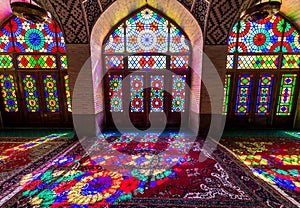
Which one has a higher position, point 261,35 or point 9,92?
point 261,35

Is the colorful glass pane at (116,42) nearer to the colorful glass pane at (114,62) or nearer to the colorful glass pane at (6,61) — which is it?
the colorful glass pane at (114,62)

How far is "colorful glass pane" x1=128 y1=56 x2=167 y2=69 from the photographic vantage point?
518 centimetres

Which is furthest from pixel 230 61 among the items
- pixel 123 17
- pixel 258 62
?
pixel 123 17

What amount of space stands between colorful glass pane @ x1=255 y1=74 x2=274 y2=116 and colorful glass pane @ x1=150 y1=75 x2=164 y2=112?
3.08 m

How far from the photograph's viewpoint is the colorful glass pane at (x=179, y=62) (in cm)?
519

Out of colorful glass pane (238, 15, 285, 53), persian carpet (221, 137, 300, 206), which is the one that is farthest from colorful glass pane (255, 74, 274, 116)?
persian carpet (221, 137, 300, 206)

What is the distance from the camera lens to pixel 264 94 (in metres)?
5.29

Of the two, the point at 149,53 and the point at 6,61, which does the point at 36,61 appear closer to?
the point at 6,61

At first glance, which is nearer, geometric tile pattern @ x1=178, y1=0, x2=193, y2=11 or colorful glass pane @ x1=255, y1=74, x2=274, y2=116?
geometric tile pattern @ x1=178, y1=0, x2=193, y2=11

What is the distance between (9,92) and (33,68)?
116 cm

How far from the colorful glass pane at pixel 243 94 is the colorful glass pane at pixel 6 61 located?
23.6ft

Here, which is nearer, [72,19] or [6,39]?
[72,19]

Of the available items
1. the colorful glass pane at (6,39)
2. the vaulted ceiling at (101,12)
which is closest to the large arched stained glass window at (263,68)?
the vaulted ceiling at (101,12)

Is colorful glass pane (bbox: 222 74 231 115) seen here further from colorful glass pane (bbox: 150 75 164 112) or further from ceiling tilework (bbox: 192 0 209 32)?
colorful glass pane (bbox: 150 75 164 112)
